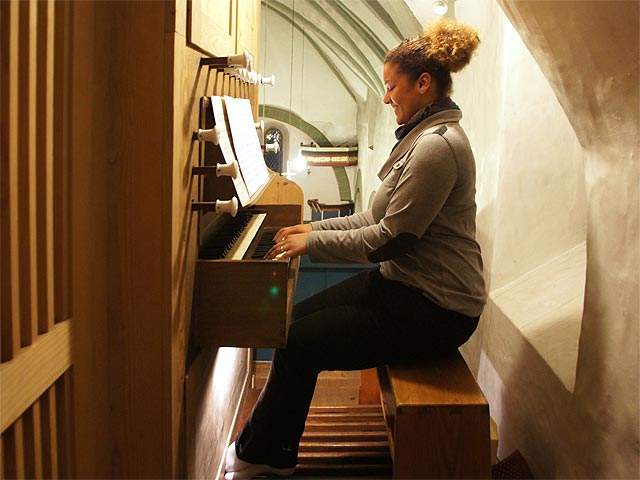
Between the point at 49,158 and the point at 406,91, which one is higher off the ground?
the point at 406,91

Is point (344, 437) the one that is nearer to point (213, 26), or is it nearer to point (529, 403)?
point (529, 403)

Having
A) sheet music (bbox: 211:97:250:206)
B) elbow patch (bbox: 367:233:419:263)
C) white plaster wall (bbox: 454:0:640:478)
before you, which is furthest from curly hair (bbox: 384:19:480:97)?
sheet music (bbox: 211:97:250:206)

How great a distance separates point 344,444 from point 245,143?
1357mm

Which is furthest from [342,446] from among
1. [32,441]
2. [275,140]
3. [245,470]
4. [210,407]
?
[275,140]

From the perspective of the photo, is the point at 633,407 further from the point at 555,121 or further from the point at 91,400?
the point at 555,121

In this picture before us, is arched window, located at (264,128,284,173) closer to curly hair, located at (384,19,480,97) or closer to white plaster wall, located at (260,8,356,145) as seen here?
white plaster wall, located at (260,8,356,145)

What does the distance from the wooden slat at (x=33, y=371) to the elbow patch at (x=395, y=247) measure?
110cm

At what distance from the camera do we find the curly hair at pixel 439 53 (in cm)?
227

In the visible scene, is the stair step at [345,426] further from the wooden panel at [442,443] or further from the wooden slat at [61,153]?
the wooden slat at [61,153]

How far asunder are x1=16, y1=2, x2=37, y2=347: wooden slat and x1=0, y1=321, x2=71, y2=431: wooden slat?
0.14 feet

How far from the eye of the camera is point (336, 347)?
7.19 ft

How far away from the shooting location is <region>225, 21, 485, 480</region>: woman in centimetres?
212

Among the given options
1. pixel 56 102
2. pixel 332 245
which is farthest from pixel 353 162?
pixel 56 102

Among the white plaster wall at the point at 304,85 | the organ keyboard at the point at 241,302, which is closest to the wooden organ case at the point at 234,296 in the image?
the organ keyboard at the point at 241,302
